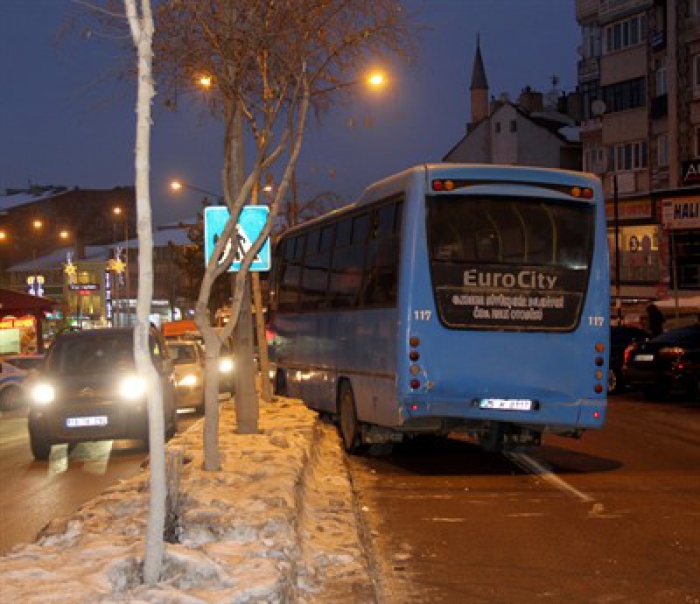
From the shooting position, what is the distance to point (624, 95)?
5009cm

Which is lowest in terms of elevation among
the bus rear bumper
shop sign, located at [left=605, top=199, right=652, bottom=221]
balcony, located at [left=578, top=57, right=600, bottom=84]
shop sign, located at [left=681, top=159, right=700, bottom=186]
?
the bus rear bumper

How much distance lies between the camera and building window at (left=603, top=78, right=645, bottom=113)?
4916 centimetres

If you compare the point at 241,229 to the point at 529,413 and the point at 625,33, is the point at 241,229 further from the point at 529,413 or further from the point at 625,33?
the point at 625,33

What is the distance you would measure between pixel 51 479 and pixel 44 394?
2.36 metres

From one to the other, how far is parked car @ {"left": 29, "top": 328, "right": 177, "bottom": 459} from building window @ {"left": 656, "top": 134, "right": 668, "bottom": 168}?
34388 mm

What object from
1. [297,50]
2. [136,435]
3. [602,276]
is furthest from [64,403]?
[602,276]

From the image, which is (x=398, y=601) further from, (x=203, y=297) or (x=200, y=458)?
(x=200, y=458)

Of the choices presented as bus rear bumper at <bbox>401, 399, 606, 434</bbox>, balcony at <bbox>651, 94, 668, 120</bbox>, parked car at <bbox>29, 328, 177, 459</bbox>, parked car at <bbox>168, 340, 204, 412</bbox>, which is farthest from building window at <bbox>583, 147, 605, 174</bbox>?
bus rear bumper at <bbox>401, 399, 606, 434</bbox>

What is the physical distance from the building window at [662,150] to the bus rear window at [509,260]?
35.2 m

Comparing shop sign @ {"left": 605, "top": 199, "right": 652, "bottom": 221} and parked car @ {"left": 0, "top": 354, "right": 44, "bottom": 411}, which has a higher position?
shop sign @ {"left": 605, "top": 199, "right": 652, "bottom": 221}

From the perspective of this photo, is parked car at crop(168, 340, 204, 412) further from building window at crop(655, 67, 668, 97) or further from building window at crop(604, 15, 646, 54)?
building window at crop(604, 15, 646, 54)

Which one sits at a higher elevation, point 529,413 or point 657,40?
point 657,40

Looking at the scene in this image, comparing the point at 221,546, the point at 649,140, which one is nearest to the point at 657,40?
the point at 649,140

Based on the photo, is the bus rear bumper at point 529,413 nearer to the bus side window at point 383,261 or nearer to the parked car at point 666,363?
the bus side window at point 383,261
